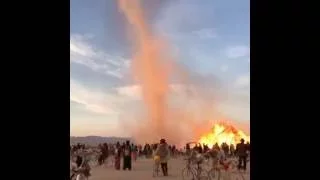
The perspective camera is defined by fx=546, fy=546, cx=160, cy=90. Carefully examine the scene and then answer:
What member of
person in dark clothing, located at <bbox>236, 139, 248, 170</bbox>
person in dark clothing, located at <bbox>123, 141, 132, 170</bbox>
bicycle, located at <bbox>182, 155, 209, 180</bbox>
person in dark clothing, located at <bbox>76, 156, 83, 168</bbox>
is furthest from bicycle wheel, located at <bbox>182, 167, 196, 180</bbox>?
person in dark clothing, located at <bbox>76, 156, 83, 168</bbox>

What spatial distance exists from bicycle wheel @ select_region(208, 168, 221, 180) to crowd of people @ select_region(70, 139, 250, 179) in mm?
291

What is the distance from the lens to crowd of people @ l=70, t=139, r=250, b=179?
630 cm

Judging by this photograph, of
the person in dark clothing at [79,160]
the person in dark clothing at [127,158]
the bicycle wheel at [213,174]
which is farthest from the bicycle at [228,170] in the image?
the person in dark clothing at [79,160]

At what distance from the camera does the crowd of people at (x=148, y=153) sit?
20.7 feet

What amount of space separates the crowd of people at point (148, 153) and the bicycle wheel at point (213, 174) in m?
0.29

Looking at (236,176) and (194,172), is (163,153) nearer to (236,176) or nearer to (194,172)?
(194,172)

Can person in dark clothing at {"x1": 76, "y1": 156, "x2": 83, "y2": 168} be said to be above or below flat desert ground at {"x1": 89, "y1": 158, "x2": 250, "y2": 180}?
above

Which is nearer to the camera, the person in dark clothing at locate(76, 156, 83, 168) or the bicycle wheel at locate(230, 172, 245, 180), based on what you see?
the person in dark clothing at locate(76, 156, 83, 168)

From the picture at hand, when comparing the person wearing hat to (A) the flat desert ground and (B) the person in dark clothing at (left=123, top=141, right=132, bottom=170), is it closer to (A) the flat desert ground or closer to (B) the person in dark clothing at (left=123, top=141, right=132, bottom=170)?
(A) the flat desert ground
